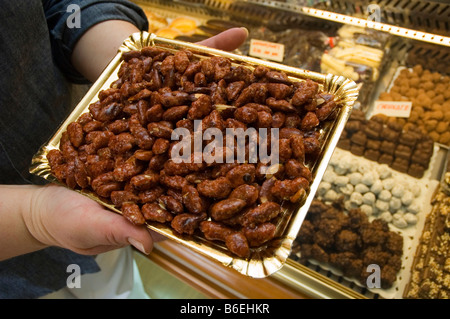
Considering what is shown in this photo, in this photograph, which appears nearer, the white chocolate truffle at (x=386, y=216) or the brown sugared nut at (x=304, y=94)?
the brown sugared nut at (x=304, y=94)

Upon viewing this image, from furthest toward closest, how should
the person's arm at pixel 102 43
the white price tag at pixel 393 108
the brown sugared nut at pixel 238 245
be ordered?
1. the white price tag at pixel 393 108
2. the person's arm at pixel 102 43
3. the brown sugared nut at pixel 238 245

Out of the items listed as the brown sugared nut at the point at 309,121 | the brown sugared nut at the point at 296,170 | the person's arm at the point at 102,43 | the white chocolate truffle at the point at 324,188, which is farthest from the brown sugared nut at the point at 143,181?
the white chocolate truffle at the point at 324,188

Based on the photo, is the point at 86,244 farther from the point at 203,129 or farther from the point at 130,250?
the point at 130,250

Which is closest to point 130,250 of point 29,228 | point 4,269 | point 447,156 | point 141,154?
point 4,269

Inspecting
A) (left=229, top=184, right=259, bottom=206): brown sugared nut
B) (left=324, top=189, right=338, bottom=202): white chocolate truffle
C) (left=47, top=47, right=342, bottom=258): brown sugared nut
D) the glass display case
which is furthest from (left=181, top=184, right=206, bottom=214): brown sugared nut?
(left=324, top=189, right=338, bottom=202): white chocolate truffle

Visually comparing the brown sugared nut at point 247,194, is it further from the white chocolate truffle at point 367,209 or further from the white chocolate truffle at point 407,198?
the white chocolate truffle at point 407,198

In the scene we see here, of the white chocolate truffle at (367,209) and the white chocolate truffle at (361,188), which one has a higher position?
the white chocolate truffle at (361,188)
